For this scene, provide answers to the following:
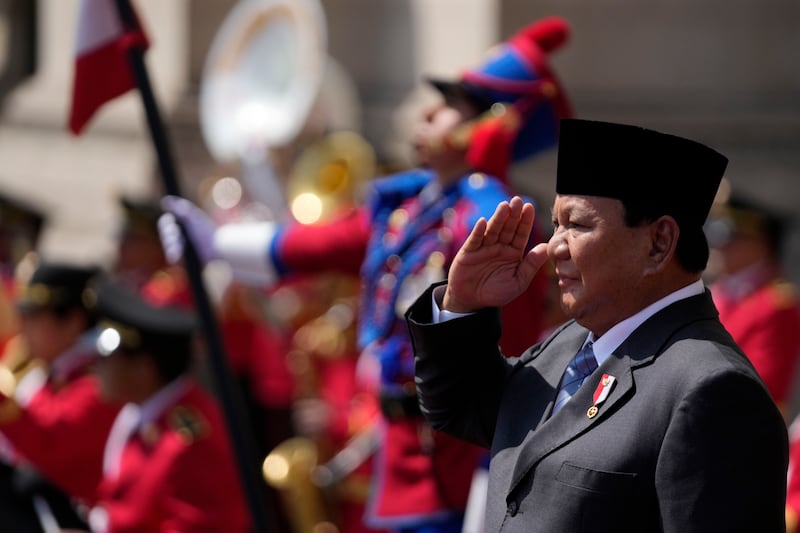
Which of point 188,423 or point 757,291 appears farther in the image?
point 757,291

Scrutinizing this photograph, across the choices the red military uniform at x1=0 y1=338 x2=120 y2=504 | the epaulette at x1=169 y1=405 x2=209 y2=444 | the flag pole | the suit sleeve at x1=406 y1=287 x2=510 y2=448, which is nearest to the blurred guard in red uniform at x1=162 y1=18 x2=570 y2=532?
the flag pole

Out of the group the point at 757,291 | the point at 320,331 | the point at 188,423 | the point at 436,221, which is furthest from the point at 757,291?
the point at 188,423

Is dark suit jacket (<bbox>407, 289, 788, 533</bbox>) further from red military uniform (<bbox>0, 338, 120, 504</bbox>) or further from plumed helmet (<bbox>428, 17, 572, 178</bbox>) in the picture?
red military uniform (<bbox>0, 338, 120, 504</bbox>)

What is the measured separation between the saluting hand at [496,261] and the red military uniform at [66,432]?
2.94 meters

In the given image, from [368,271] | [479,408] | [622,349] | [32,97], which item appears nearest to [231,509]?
[368,271]

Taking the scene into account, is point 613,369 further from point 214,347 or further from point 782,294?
point 782,294

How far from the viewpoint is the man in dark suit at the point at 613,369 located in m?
2.46

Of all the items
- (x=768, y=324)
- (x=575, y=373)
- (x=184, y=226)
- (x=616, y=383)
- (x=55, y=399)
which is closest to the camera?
(x=616, y=383)

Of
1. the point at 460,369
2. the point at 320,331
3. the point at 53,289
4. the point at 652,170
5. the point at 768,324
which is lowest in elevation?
the point at 320,331

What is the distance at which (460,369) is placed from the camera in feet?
9.62

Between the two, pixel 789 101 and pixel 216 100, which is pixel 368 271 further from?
pixel 789 101

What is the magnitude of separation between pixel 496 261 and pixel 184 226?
2.23m

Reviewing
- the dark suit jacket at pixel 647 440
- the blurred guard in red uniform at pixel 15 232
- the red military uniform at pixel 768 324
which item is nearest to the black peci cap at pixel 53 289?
the blurred guard in red uniform at pixel 15 232

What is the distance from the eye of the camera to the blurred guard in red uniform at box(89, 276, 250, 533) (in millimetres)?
4988
